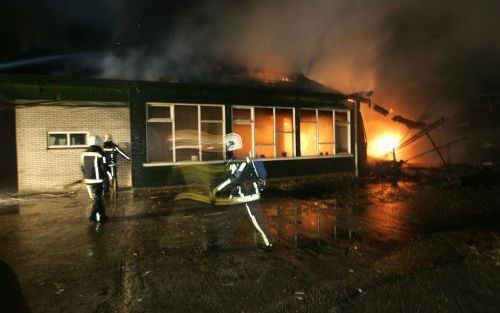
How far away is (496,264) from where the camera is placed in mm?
4789

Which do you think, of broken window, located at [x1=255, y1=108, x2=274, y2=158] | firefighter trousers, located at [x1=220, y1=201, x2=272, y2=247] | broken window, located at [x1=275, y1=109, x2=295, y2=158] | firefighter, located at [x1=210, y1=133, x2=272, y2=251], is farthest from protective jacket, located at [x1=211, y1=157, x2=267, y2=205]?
broken window, located at [x1=275, y1=109, x2=295, y2=158]

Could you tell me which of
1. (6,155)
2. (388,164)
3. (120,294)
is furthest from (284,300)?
(6,155)

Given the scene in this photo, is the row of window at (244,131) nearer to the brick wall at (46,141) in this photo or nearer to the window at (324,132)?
the window at (324,132)

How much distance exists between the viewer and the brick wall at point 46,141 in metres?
10.1

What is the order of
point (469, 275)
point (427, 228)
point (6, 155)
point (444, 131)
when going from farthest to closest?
point (444, 131) < point (6, 155) < point (427, 228) < point (469, 275)

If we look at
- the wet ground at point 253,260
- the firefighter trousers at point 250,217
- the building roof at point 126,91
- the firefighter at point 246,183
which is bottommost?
the wet ground at point 253,260

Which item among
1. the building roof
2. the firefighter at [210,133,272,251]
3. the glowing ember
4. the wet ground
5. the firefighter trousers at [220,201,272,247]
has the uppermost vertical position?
the building roof

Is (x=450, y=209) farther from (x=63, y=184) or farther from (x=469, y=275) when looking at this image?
(x=63, y=184)

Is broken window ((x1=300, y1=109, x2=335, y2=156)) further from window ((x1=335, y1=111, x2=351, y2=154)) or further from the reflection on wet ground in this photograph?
the reflection on wet ground

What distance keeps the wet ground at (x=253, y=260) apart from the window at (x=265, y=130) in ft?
15.8

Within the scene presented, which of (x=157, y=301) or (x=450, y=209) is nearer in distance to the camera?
(x=157, y=301)

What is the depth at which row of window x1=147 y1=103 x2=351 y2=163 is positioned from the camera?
11.5m

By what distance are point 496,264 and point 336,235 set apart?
2.41 m

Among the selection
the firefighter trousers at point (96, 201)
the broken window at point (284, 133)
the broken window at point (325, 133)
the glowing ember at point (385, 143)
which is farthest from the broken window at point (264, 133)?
the glowing ember at point (385, 143)
